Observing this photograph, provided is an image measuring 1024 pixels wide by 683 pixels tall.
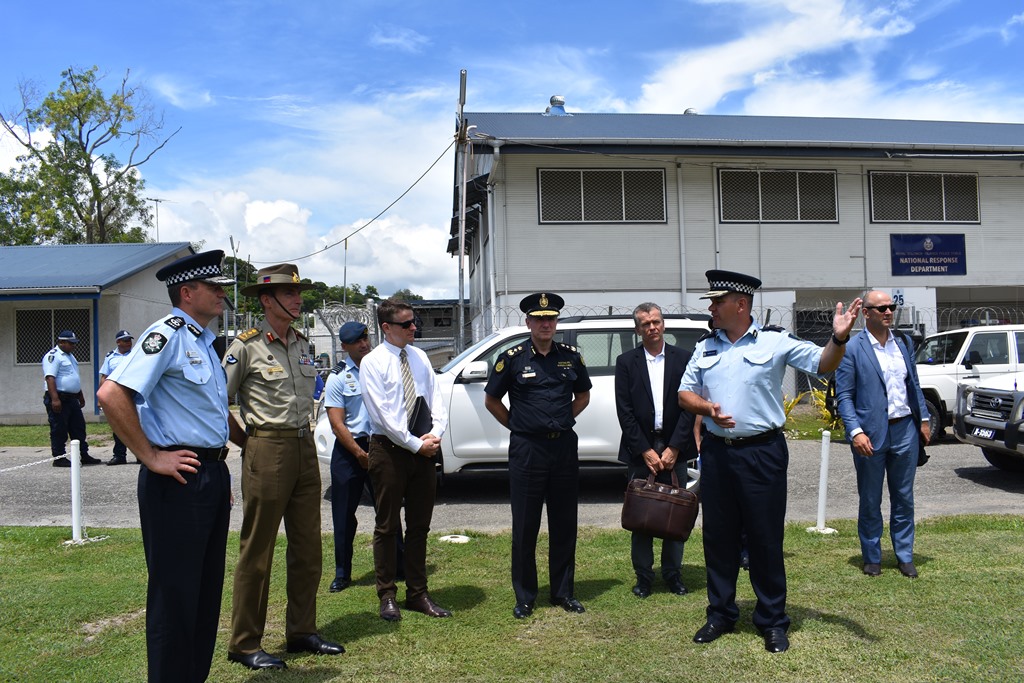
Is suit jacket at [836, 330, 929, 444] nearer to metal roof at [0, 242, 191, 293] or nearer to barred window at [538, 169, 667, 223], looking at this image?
barred window at [538, 169, 667, 223]

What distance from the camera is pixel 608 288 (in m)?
19.2

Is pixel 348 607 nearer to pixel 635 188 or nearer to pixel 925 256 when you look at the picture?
pixel 635 188

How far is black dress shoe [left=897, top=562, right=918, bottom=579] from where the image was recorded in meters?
5.75

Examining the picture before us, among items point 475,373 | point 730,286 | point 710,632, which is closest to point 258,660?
point 710,632

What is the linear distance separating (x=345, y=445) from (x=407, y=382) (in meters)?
1.00

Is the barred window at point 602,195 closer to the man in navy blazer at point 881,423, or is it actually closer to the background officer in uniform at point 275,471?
the man in navy blazer at point 881,423

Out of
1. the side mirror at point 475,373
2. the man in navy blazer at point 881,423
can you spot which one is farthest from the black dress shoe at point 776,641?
the side mirror at point 475,373

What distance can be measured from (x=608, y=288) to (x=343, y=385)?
13501mm

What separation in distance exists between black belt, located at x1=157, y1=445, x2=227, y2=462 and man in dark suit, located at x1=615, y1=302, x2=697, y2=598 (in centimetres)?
275

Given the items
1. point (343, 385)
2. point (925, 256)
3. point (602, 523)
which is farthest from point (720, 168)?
point (343, 385)

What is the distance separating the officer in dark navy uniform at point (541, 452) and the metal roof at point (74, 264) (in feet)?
53.7

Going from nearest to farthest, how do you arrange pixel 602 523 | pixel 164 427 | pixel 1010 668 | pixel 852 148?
pixel 164 427 → pixel 1010 668 → pixel 602 523 → pixel 852 148

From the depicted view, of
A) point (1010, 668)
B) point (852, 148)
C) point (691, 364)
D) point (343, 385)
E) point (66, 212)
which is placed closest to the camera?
point (1010, 668)

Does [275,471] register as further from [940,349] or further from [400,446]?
[940,349]
